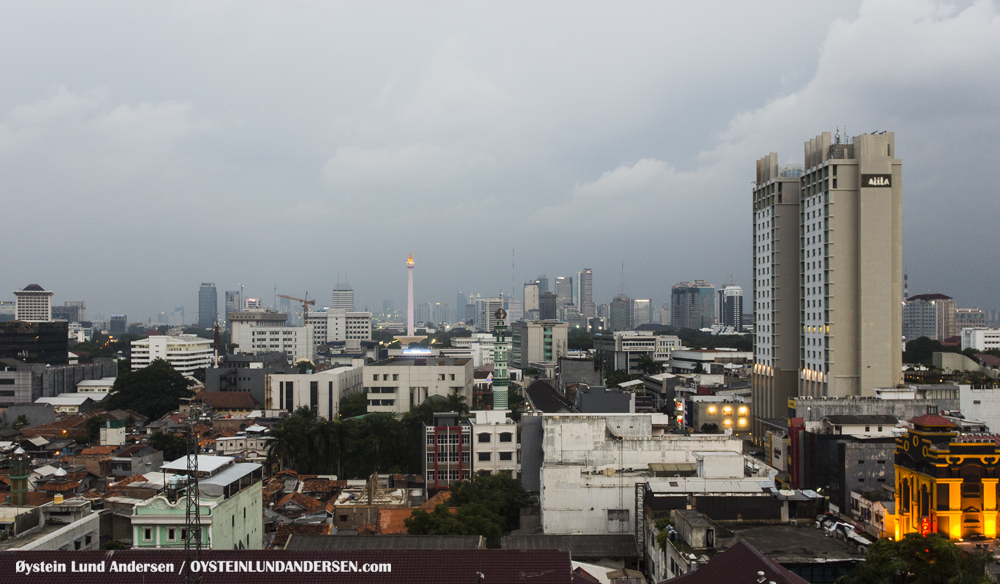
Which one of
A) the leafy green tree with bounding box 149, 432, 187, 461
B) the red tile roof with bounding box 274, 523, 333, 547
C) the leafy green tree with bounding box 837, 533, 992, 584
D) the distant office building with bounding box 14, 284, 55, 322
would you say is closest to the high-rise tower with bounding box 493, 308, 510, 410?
the leafy green tree with bounding box 149, 432, 187, 461

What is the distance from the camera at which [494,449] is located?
46.2m

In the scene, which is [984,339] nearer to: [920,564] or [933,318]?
[933,318]

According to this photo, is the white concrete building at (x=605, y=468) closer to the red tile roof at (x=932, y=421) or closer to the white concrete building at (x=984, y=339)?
the red tile roof at (x=932, y=421)

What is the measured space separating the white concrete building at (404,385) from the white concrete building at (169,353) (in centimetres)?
4926

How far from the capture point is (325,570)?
1956 cm

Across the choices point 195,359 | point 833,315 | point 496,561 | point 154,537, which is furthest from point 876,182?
point 195,359

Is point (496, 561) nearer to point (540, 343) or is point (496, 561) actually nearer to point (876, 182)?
point (876, 182)

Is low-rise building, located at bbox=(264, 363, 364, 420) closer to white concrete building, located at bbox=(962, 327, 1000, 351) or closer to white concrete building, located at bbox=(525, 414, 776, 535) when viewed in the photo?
white concrete building, located at bbox=(525, 414, 776, 535)

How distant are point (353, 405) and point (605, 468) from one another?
3702 centimetres

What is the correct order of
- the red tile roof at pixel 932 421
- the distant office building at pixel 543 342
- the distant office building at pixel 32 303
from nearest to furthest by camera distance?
the red tile roof at pixel 932 421 < the distant office building at pixel 543 342 < the distant office building at pixel 32 303

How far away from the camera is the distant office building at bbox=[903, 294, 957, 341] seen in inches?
6801

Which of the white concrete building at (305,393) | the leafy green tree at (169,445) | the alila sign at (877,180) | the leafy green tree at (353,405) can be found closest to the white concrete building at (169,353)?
the white concrete building at (305,393)

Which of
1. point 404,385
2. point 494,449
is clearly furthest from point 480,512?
point 404,385

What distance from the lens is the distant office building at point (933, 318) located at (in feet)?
567
